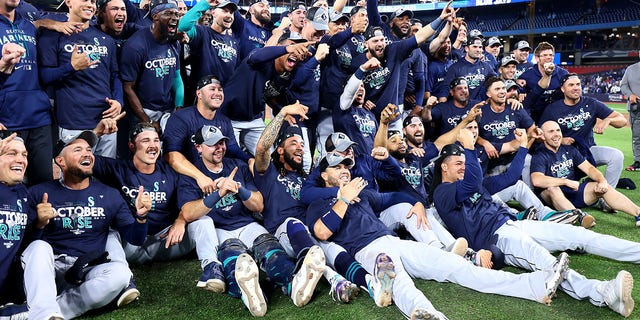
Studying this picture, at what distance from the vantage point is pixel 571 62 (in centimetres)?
4009

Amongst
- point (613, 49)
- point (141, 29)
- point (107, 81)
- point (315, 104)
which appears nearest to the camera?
point (107, 81)

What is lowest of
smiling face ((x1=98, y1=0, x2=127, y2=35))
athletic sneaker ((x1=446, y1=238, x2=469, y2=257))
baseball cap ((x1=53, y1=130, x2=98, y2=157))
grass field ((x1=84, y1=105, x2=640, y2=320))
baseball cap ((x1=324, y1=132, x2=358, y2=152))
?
grass field ((x1=84, y1=105, x2=640, y2=320))

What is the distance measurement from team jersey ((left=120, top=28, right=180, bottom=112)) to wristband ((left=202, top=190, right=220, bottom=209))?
174 centimetres

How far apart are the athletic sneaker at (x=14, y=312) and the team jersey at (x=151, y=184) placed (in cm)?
136

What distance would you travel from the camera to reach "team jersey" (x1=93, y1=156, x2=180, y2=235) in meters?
4.79

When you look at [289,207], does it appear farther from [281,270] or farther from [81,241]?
[81,241]

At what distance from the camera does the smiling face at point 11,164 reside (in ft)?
12.2

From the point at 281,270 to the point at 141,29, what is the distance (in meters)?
3.17

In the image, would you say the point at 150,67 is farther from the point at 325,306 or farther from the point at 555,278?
the point at 555,278

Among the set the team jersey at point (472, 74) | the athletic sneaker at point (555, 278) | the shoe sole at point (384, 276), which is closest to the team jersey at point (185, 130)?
the shoe sole at point (384, 276)

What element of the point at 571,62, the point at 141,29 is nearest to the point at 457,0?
the point at 571,62

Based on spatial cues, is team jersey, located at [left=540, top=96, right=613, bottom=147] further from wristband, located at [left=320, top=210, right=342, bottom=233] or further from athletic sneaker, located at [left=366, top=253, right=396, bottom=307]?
athletic sneaker, located at [left=366, top=253, right=396, bottom=307]

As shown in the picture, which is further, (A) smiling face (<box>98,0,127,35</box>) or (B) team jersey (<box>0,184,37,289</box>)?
(A) smiling face (<box>98,0,127,35</box>)

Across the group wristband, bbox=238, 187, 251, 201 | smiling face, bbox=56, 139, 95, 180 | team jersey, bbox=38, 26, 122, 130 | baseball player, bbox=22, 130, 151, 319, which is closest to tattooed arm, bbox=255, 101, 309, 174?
wristband, bbox=238, 187, 251, 201
